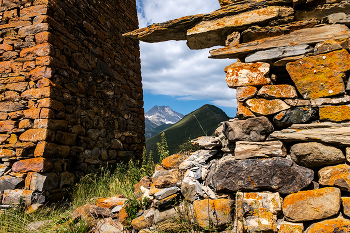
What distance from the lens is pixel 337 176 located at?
191 centimetres

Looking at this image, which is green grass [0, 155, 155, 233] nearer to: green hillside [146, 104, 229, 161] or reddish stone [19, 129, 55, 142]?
reddish stone [19, 129, 55, 142]

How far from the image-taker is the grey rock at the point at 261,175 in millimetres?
2018

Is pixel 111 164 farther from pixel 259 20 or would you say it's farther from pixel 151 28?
pixel 259 20

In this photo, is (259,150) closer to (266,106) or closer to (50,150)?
(266,106)

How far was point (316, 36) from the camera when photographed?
2168 mm

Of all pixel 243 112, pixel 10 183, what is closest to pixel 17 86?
pixel 10 183

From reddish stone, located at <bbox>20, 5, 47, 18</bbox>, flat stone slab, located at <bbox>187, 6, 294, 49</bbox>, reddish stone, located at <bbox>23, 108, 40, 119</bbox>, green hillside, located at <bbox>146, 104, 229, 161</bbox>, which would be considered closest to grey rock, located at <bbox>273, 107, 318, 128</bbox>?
flat stone slab, located at <bbox>187, 6, 294, 49</bbox>

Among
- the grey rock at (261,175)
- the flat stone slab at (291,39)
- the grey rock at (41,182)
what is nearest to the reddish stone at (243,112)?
the grey rock at (261,175)

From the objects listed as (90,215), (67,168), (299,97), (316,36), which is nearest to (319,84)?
(299,97)

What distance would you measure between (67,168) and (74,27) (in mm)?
→ 2608

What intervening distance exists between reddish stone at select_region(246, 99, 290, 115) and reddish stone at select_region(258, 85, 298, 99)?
5 centimetres

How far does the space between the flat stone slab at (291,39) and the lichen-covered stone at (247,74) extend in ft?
0.51

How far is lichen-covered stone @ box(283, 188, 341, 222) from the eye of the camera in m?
1.90

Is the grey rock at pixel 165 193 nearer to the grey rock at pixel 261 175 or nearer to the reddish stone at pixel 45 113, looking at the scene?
the grey rock at pixel 261 175
